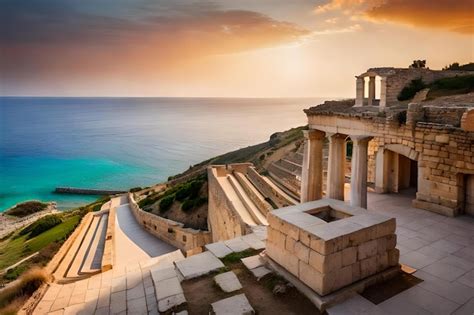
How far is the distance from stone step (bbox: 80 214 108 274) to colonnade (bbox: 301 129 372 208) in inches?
363

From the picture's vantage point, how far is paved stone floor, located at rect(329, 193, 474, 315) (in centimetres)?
532

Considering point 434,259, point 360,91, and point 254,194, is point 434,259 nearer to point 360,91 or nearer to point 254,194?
point 360,91

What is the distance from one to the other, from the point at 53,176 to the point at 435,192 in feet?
239

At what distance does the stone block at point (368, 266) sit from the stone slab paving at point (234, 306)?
2213mm

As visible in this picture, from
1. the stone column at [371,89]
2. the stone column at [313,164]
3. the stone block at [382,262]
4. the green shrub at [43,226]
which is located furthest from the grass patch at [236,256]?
the green shrub at [43,226]

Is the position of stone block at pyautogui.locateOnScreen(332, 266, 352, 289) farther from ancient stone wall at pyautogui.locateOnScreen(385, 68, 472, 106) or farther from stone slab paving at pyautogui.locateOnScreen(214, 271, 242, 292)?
ancient stone wall at pyautogui.locateOnScreen(385, 68, 472, 106)

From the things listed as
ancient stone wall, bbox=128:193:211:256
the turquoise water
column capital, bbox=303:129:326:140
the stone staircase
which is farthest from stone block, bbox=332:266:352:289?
the turquoise water

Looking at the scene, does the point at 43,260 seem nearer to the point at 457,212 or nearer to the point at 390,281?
the point at 390,281

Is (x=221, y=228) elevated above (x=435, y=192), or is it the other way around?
(x=435, y=192)

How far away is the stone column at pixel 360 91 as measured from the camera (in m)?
12.8

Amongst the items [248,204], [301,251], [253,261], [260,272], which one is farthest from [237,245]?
[248,204]

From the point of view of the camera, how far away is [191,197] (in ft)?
78.9

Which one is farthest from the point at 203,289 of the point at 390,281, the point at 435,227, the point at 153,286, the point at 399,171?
the point at 399,171

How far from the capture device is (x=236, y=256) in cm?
748
